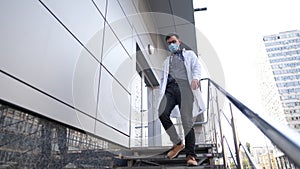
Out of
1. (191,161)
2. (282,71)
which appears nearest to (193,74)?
(191,161)

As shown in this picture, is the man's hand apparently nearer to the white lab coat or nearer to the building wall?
the white lab coat

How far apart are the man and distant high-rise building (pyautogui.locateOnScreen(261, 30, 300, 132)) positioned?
366 centimetres

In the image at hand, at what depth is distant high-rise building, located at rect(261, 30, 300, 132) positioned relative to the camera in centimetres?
558

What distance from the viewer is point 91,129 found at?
4.93 feet

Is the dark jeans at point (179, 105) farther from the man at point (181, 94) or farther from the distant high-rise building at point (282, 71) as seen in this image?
the distant high-rise building at point (282, 71)

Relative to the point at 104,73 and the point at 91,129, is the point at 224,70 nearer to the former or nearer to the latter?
the point at 104,73

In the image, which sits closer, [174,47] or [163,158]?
[163,158]

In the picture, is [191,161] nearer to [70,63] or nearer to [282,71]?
[70,63]

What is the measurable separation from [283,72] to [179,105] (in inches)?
290

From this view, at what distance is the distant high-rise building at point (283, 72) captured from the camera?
5.58 metres

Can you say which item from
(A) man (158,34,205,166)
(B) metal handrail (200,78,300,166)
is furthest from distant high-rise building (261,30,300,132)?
(B) metal handrail (200,78,300,166)

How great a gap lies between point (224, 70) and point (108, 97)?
2.89 meters

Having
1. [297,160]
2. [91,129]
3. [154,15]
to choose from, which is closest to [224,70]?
[154,15]

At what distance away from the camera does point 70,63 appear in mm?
1330
